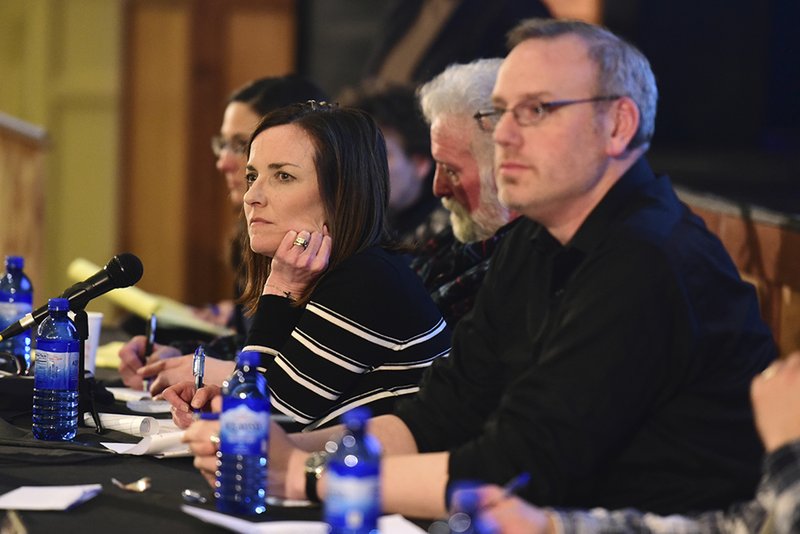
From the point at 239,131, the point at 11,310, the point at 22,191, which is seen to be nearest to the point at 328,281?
the point at 11,310

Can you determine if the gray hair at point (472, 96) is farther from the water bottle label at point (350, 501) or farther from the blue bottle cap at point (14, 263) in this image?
the water bottle label at point (350, 501)

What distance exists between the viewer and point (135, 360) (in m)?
2.80

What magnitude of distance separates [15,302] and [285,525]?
1603 mm

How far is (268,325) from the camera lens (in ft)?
7.53

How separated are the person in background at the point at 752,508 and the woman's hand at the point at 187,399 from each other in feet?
2.53

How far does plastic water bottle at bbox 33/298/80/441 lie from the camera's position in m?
2.15

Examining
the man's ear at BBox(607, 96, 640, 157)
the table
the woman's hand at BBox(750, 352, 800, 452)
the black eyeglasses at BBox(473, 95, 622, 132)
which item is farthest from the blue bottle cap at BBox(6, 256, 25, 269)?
the woman's hand at BBox(750, 352, 800, 452)

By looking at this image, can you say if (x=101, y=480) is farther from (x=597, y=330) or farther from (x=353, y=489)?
(x=597, y=330)

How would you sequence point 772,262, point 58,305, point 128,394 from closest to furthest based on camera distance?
point 58,305, point 128,394, point 772,262

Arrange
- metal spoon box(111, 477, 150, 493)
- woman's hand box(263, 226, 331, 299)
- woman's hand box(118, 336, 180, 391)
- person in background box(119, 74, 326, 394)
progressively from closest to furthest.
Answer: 1. metal spoon box(111, 477, 150, 493)
2. woman's hand box(263, 226, 331, 299)
3. woman's hand box(118, 336, 180, 391)
4. person in background box(119, 74, 326, 394)

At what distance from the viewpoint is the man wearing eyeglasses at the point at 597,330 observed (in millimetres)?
1585

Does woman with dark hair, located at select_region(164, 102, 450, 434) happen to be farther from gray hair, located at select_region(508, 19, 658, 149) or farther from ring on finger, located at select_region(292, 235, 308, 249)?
gray hair, located at select_region(508, 19, 658, 149)

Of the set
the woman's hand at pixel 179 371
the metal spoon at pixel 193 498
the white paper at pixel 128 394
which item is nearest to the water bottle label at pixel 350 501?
the metal spoon at pixel 193 498

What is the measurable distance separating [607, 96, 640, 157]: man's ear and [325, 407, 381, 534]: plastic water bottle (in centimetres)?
59
